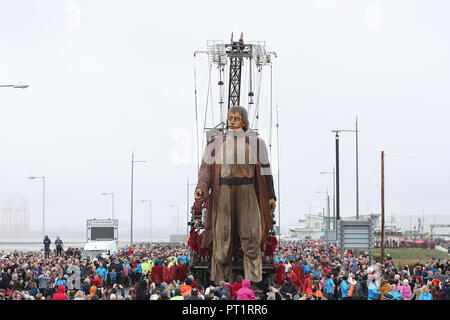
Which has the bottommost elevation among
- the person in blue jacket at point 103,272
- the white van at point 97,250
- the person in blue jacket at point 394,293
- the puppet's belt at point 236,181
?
the white van at point 97,250

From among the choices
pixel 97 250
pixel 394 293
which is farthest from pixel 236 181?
pixel 97 250

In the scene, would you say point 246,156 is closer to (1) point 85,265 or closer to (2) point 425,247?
(1) point 85,265

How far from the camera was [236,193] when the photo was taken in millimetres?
18969

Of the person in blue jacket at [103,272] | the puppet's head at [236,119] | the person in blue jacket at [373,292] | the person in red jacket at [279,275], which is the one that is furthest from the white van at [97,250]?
the person in blue jacket at [373,292]

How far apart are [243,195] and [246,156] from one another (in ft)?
3.55

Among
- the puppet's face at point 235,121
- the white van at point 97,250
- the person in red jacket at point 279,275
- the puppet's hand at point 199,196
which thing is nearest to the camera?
the puppet's face at point 235,121

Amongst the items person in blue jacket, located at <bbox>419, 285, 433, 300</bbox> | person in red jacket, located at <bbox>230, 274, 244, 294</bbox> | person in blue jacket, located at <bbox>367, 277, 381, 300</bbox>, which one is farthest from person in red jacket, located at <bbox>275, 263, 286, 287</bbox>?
person in blue jacket, located at <bbox>419, 285, 433, 300</bbox>

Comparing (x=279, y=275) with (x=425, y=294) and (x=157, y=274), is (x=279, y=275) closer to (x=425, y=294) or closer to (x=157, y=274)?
(x=157, y=274)

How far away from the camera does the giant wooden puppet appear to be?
18.8 metres

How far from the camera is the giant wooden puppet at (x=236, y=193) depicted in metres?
18.8

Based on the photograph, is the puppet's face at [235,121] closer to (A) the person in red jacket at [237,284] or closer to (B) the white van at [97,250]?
(A) the person in red jacket at [237,284]

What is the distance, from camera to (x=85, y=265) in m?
30.1
